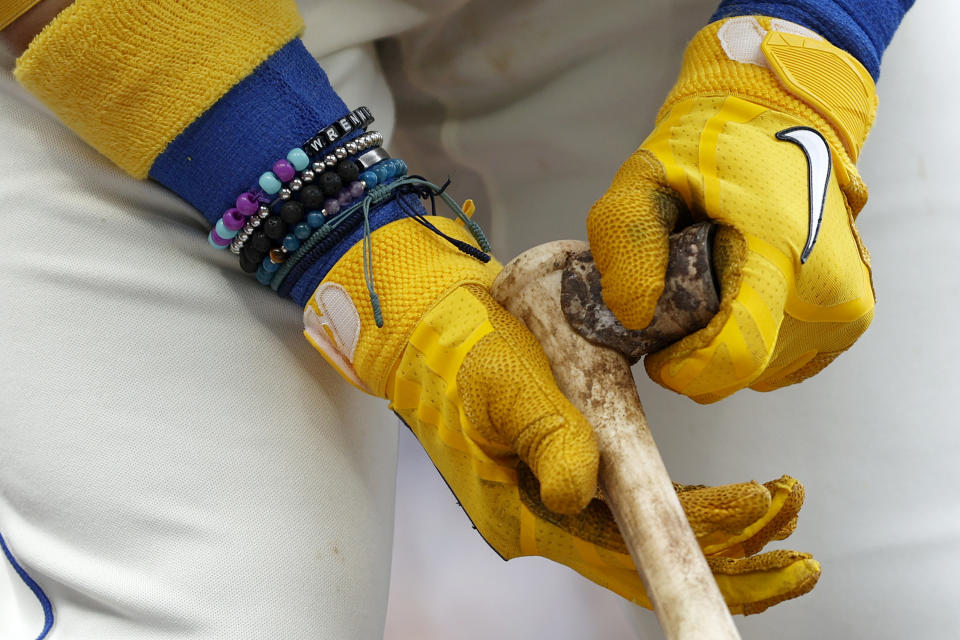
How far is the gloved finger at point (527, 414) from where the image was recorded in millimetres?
390

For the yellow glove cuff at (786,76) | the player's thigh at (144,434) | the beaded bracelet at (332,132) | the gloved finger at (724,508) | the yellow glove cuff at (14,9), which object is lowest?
the player's thigh at (144,434)

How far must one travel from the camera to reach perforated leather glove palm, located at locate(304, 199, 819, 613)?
416 millimetres

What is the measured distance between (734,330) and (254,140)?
32 cm

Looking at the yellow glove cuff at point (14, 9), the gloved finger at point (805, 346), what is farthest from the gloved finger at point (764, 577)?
the yellow glove cuff at point (14, 9)

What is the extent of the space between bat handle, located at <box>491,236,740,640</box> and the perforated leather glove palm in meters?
0.01

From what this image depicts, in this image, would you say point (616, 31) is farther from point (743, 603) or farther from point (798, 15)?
point (743, 603)

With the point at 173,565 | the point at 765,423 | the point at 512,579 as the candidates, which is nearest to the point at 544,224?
the point at 765,423

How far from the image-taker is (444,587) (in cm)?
92

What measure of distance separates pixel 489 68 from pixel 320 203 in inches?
12.3

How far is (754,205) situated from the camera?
44 cm

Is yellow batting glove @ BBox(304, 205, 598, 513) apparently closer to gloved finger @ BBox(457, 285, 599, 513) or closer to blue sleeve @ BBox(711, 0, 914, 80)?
gloved finger @ BBox(457, 285, 599, 513)

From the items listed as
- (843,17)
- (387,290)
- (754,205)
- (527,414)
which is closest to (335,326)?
(387,290)

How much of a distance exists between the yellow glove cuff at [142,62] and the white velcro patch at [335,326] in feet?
0.45

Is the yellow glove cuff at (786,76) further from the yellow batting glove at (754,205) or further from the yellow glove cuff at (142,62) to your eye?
the yellow glove cuff at (142,62)
